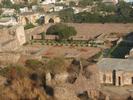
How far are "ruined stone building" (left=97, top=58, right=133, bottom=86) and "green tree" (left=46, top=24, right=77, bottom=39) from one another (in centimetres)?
1130

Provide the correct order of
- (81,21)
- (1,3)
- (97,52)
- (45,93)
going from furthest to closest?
1. (1,3)
2. (81,21)
3. (97,52)
4. (45,93)

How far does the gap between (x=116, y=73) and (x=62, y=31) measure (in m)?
13.1

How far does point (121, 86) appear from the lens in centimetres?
2041

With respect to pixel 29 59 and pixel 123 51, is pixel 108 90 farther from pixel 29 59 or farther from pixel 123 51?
pixel 123 51

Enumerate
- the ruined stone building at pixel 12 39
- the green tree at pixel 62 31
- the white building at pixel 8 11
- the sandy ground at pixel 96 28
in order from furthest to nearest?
the white building at pixel 8 11
the sandy ground at pixel 96 28
the green tree at pixel 62 31
the ruined stone building at pixel 12 39

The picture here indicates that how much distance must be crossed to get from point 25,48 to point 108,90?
12804 millimetres

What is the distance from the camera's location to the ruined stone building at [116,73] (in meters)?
20.5

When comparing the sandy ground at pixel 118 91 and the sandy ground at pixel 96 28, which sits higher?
the sandy ground at pixel 118 91

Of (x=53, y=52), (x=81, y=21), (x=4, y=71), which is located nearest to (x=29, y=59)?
(x=4, y=71)

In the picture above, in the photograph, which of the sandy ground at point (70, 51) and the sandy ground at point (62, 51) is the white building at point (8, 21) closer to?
the sandy ground at point (62, 51)

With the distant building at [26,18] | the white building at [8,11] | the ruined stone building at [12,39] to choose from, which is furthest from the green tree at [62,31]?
the white building at [8,11]

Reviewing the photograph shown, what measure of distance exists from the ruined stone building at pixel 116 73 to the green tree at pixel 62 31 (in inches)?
445

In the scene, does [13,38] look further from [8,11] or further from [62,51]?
[8,11]

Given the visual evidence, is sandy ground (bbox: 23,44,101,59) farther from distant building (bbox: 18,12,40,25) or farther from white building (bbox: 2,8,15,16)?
white building (bbox: 2,8,15,16)
